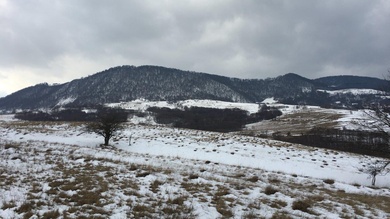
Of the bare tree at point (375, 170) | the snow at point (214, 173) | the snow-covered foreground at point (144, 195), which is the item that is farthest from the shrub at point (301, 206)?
the bare tree at point (375, 170)

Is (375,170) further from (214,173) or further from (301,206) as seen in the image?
(301,206)

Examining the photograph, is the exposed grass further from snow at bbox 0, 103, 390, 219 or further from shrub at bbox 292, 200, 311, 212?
snow at bbox 0, 103, 390, 219

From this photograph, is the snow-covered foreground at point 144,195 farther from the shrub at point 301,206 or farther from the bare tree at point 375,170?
the bare tree at point 375,170

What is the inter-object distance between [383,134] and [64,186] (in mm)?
22290

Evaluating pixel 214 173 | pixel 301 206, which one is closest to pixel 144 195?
pixel 301 206

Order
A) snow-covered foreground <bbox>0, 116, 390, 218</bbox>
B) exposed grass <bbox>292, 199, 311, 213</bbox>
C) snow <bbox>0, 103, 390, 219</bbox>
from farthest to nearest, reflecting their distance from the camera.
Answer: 1. exposed grass <bbox>292, 199, 311, 213</bbox>
2. snow <bbox>0, 103, 390, 219</bbox>
3. snow-covered foreground <bbox>0, 116, 390, 218</bbox>

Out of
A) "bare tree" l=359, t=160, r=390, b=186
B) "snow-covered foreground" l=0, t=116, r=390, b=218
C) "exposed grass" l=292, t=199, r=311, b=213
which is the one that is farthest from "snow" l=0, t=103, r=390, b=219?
"bare tree" l=359, t=160, r=390, b=186

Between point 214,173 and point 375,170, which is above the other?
point 214,173

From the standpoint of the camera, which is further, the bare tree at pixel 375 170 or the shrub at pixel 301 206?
the bare tree at pixel 375 170

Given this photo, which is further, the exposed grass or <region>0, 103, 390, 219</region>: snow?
the exposed grass

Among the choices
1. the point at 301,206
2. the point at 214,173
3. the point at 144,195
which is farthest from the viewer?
the point at 214,173

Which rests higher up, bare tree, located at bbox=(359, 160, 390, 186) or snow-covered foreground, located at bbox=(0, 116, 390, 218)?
snow-covered foreground, located at bbox=(0, 116, 390, 218)

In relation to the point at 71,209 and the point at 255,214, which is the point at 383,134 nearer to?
the point at 255,214

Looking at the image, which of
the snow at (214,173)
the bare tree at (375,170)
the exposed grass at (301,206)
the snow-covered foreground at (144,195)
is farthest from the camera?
the bare tree at (375,170)
